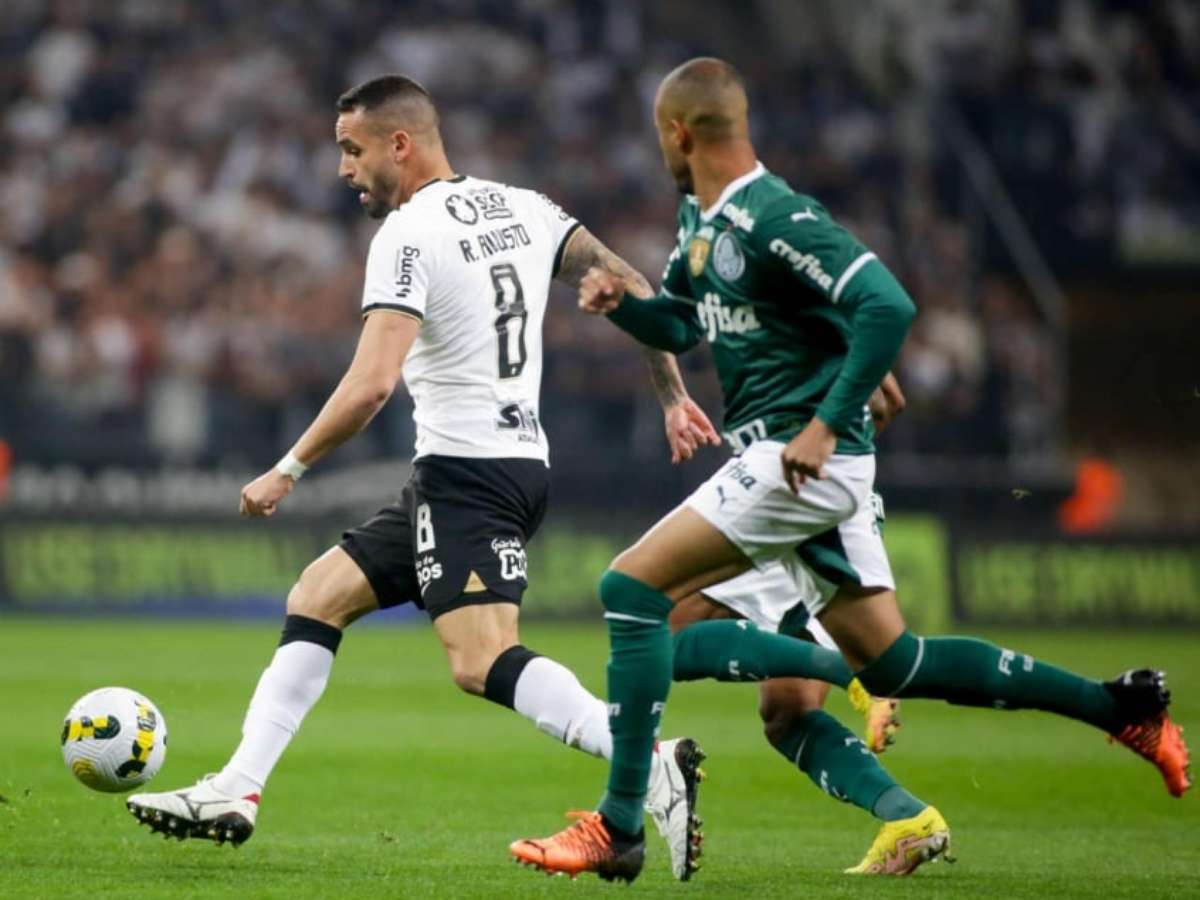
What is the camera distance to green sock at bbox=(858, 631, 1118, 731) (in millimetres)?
5980

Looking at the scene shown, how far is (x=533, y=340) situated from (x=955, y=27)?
16.3m

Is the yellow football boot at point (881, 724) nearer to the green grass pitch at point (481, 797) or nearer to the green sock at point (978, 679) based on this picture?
the green grass pitch at point (481, 797)

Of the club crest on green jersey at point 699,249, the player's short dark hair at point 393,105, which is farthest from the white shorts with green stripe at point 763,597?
the player's short dark hair at point 393,105

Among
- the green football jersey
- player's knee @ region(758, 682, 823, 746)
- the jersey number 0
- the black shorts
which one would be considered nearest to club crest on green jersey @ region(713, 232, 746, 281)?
the green football jersey

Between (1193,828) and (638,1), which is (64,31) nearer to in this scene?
(638,1)

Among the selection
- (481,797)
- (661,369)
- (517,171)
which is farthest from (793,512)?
(517,171)

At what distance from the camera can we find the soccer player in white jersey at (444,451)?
244 inches

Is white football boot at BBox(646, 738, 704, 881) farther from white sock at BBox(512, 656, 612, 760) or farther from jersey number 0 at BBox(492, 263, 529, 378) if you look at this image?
jersey number 0 at BBox(492, 263, 529, 378)

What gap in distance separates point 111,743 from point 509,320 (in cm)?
184

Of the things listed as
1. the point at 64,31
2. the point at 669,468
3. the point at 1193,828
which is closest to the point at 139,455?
Answer: the point at 669,468

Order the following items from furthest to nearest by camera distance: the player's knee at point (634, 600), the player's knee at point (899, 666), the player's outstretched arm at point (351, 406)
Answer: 1. the player's outstretched arm at point (351, 406)
2. the player's knee at point (899, 666)
3. the player's knee at point (634, 600)

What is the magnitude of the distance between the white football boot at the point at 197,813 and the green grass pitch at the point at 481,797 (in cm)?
13

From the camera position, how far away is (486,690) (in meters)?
6.26

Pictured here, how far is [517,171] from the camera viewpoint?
21031mm
